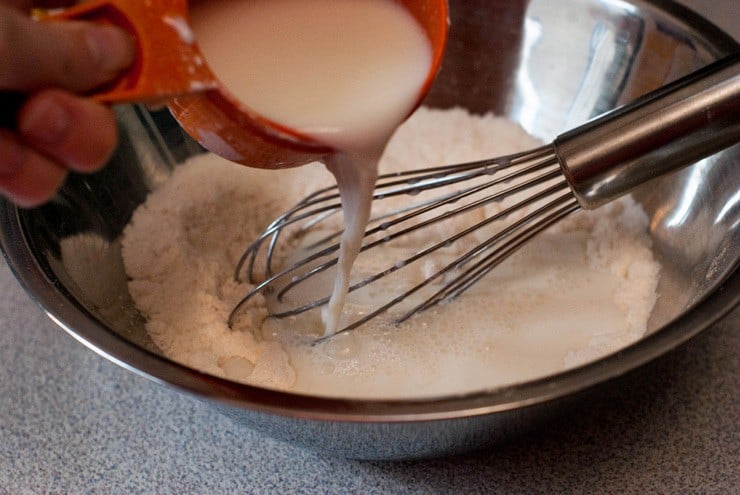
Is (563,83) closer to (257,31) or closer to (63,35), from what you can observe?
(257,31)

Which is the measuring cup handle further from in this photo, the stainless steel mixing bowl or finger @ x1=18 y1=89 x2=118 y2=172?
the stainless steel mixing bowl

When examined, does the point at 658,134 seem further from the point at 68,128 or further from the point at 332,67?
the point at 68,128

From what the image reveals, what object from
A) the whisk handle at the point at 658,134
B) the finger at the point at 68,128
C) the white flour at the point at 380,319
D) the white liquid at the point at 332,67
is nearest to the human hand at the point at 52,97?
the finger at the point at 68,128

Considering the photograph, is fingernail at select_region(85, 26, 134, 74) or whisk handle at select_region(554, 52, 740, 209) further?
whisk handle at select_region(554, 52, 740, 209)

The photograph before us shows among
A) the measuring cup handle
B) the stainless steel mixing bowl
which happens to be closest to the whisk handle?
the stainless steel mixing bowl

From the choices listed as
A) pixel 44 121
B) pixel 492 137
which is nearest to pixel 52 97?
pixel 44 121

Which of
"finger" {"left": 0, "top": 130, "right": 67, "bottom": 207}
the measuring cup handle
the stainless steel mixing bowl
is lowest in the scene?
the stainless steel mixing bowl
